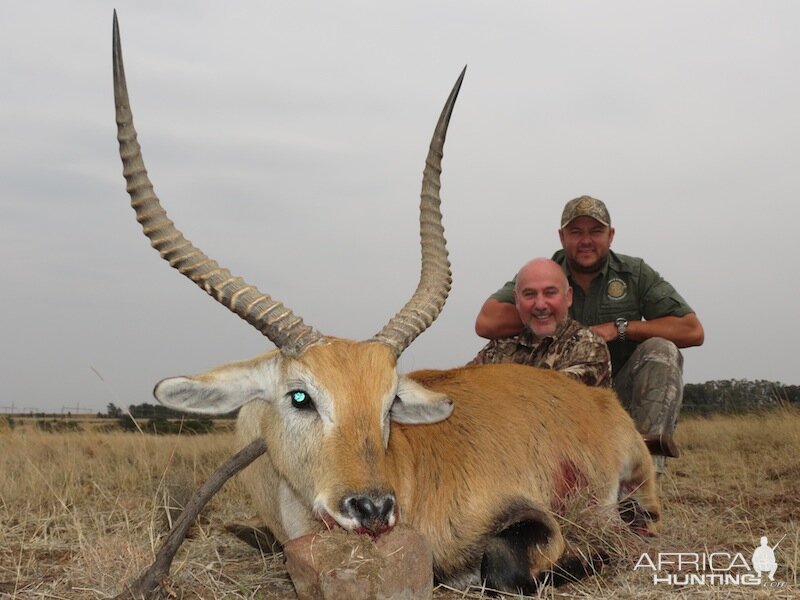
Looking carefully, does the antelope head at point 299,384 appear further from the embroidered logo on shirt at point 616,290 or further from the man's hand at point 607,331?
the embroidered logo on shirt at point 616,290

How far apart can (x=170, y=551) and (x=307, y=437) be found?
908 millimetres

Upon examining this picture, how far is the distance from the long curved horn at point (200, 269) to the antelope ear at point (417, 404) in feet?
2.05

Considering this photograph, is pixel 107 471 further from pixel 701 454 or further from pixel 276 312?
pixel 701 454

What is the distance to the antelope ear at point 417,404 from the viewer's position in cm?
→ 508

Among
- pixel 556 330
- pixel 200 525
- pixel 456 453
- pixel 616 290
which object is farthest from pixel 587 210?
pixel 200 525

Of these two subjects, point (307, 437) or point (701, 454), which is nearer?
point (307, 437)

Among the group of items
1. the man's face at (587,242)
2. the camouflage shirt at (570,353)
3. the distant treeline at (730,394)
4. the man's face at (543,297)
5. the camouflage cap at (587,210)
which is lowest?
the distant treeline at (730,394)

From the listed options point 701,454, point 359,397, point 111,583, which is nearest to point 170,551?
point 111,583

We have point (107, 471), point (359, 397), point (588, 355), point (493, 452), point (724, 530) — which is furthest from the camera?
point (107, 471)

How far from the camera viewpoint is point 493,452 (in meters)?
5.46

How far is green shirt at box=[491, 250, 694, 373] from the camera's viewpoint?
28.8 ft

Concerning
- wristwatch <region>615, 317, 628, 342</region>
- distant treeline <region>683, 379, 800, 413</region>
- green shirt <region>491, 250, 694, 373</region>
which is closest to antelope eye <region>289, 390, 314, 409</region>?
green shirt <region>491, 250, 694, 373</region>

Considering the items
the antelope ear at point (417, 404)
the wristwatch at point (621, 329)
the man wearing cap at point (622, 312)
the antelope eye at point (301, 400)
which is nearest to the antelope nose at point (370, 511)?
the antelope eye at point (301, 400)

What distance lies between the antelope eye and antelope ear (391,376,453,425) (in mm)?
599
